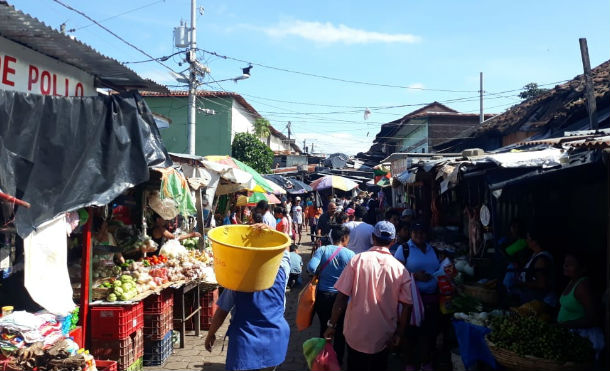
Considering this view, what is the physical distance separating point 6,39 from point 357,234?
4821mm

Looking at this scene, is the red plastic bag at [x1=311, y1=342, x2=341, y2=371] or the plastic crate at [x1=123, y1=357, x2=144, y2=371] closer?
the red plastic bag at [x1=311, y1=342, x2=341, y2=371]

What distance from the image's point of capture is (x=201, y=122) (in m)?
30.7

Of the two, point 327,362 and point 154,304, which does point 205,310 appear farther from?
point 327,362

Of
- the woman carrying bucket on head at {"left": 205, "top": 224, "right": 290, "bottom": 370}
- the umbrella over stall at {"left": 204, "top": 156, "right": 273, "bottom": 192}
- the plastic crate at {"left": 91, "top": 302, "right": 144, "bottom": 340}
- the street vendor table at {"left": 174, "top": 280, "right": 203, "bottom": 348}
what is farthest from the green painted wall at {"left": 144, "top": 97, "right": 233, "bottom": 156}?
the woman carrying bucket on head at {"left": 205, "top": 224, "right": 290, "bottom": 370}

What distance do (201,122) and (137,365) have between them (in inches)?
1016

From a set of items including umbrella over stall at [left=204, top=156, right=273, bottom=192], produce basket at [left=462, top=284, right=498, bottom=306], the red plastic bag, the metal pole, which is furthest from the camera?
the metal pole

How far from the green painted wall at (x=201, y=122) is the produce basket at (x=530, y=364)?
88.6 feet

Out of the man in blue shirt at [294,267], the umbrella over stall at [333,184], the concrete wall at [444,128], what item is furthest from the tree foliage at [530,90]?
the man in blue shirt at [294,267]

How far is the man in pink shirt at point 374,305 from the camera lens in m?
4.17

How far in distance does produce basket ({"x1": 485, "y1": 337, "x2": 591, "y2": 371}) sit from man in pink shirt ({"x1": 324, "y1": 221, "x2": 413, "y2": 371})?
896mm

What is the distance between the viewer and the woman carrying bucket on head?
3.92 metres

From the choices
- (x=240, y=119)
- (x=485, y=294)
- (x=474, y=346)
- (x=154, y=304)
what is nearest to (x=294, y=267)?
(x=154, y=304)

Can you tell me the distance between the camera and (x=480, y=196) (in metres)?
7.85

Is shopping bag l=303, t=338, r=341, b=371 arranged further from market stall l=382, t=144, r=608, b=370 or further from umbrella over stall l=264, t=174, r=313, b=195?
umbrella over stall l=264, t=174, r=313, b=195
